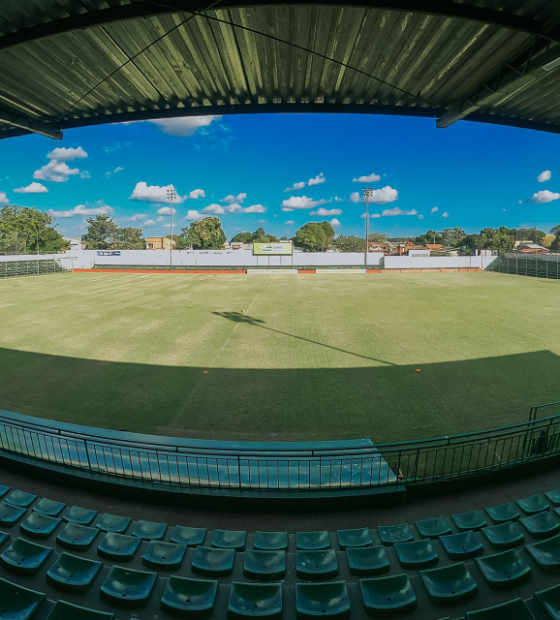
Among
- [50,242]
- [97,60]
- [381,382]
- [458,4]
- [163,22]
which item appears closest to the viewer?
[458,4]

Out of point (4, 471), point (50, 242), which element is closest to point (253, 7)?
point (4, 471)

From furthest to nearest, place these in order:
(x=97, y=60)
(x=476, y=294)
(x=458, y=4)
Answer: (x=476, y=294) < (x=97, y=60) < (x=458, y=4)

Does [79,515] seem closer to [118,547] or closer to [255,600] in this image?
[118,547]

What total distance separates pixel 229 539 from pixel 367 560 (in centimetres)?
190

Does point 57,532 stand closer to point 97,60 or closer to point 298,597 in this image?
point 298,597

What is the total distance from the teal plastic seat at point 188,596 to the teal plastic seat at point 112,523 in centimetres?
148

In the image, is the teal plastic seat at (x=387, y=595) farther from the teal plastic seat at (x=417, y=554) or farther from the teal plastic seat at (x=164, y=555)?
the teal plastic seat at (x=164, y=555)

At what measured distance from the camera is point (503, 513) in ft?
17.3

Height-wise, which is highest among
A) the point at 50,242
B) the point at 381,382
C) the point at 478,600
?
the point at 50,242

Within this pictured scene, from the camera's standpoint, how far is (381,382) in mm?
12383

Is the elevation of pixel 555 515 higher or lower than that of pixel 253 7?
lower

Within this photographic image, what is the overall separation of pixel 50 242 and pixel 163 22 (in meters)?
97.8

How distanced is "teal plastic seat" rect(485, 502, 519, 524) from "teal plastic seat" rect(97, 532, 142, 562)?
5172 mm

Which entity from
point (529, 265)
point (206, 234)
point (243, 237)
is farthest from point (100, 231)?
point (529, 265)
